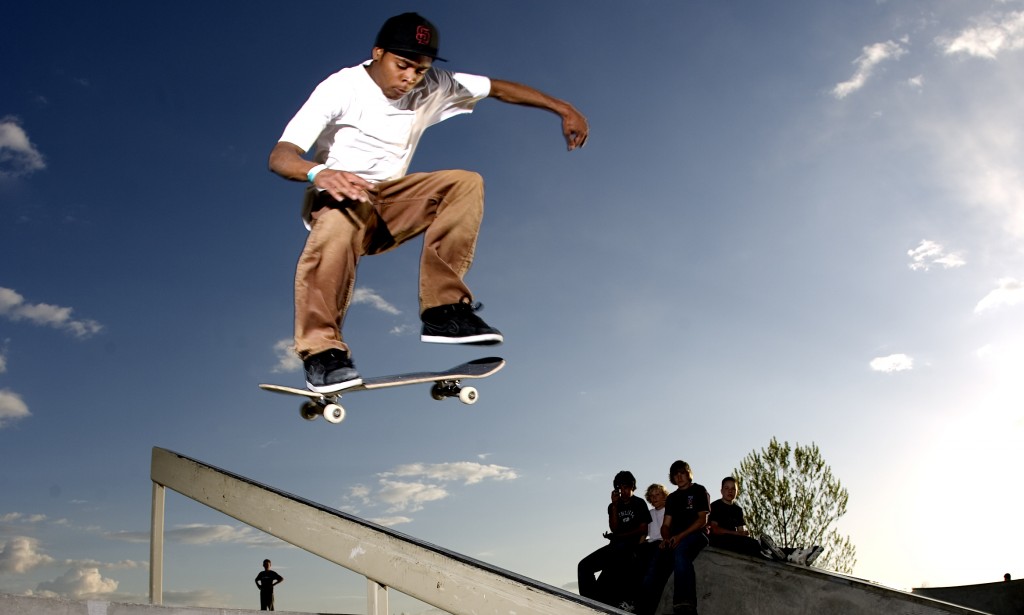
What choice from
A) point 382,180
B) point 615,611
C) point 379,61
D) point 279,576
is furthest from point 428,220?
point 279,576

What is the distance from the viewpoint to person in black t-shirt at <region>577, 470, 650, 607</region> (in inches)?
329

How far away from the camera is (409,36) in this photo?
5957mm

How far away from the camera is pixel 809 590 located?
25.5ft

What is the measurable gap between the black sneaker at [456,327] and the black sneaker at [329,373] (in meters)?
0.63

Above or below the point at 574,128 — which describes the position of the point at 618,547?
below

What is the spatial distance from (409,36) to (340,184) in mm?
1185

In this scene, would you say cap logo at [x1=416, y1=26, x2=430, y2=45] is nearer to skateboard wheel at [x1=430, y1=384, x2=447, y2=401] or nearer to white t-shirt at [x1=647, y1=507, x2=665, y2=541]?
skateboard wheel at [x1=430, y1=384, x2=447, y2=401]

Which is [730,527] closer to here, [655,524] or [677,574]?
[655,524]

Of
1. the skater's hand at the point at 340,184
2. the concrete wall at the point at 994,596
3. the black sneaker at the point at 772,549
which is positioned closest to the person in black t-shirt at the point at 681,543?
the black sneaker at the point at 772,549

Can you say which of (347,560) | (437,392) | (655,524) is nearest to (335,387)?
(437,392)

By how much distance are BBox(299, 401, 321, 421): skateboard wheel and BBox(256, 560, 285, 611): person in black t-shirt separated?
28.1 ft

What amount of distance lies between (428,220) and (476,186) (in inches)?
17.1

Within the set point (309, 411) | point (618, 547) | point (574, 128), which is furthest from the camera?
point (618, 547)

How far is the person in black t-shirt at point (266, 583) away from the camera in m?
13.7
